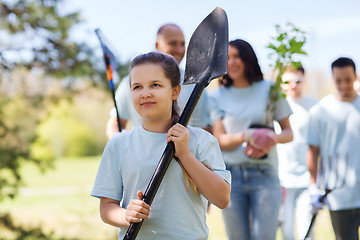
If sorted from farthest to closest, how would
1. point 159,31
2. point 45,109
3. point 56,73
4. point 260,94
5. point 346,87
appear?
point 45,109 < point 56,73 < point 346,87 < point 260,94 < point 159,31

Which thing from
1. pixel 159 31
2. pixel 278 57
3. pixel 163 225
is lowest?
pixel 163 225

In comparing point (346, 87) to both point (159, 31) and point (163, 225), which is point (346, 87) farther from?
point (163, 225)

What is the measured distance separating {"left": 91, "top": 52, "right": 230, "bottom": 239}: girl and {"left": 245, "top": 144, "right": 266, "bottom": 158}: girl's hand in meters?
1.23

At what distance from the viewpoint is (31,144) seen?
6.79 m

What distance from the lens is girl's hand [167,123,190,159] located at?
1.72 metres

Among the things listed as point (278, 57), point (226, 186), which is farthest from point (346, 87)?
point (226, 186)

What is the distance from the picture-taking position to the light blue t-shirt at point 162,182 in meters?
1.79

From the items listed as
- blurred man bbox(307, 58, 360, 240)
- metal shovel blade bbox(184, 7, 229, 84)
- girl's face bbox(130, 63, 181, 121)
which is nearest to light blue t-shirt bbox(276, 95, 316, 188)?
blurred man bbox(307, 58, 360, 240)

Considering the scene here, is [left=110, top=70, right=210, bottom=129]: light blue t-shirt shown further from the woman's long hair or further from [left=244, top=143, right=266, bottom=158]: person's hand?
the woman's long hair

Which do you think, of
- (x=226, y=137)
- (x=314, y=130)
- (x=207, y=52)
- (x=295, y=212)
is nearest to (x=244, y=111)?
(x=226, y=137)

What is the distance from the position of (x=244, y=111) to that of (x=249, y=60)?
1.12 ft

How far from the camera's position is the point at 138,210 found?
1.67m

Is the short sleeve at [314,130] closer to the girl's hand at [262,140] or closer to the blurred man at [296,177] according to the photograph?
the blurred man at [296,177]

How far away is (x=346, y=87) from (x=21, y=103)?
16.8 ft
